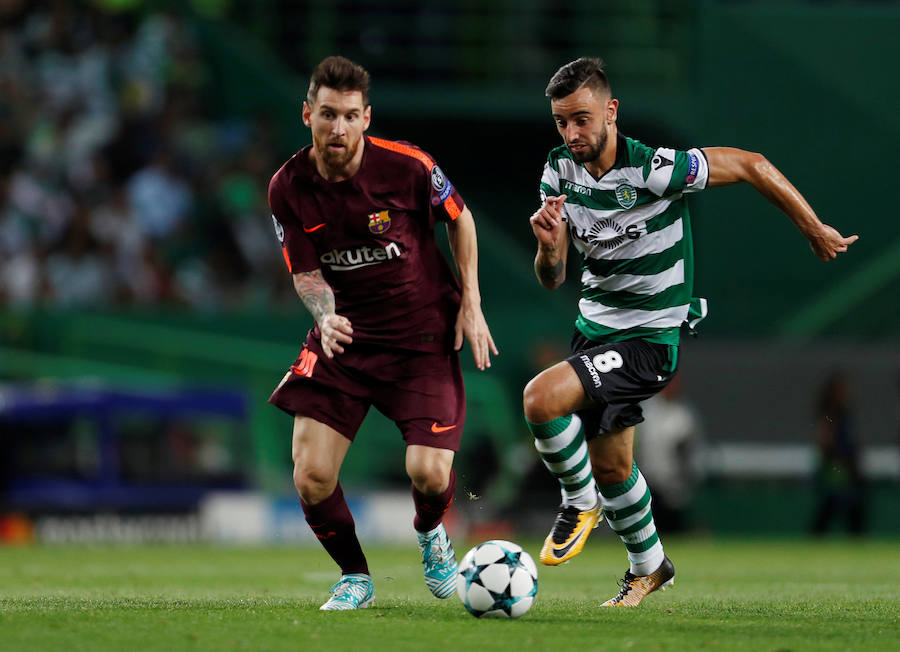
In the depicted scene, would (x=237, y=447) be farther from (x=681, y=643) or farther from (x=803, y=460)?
(x=681, y=643)

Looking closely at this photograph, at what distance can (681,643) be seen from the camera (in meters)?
5.65

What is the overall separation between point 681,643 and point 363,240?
2.44m

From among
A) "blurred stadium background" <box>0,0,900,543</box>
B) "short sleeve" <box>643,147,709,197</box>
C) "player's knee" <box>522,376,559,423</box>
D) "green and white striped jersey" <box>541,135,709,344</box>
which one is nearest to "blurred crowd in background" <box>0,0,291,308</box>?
"blurred stadium background" <box>0,0,900,543</box>

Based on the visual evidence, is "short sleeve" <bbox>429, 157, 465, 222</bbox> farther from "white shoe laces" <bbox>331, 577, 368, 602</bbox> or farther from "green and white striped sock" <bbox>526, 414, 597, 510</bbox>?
"white shoe laces" <bbox>331, 577, 368, 602</bbox>

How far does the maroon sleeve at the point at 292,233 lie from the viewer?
6996 mm

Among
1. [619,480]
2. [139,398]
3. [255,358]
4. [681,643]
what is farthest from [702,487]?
[681,643]

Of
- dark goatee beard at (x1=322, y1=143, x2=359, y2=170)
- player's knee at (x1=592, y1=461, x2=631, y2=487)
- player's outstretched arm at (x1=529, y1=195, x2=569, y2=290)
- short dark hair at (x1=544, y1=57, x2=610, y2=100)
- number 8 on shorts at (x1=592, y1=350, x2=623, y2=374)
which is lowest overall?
player's knee at (x1=592, y1=461, x2=631, y2=487)

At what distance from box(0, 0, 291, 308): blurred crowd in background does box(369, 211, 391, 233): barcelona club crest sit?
33.8 ft

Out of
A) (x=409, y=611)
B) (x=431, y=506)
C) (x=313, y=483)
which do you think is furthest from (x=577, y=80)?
(x=409, y=611)

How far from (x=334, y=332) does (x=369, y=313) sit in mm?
534

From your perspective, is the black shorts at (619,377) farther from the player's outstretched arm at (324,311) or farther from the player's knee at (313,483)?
the player's knee at (313,483)

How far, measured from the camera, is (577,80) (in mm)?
6984

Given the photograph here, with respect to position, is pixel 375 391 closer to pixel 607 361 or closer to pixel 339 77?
pixel 607 361

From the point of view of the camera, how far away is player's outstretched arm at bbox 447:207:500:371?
22.5 ft
